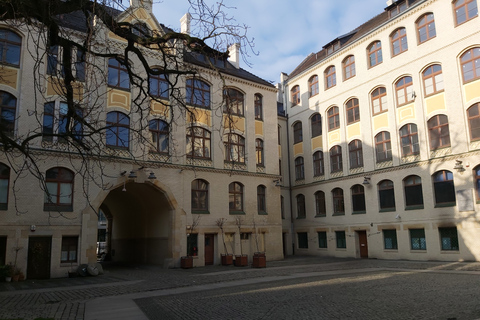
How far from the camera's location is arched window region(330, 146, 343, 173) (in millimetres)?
33784

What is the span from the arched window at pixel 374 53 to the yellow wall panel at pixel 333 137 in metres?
6.06

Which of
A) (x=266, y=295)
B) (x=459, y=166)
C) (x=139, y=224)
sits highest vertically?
(x=459, y=166)

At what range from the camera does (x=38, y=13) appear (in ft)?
23.9

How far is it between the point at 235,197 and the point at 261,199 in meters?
2.57

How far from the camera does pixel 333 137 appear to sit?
34.5 m

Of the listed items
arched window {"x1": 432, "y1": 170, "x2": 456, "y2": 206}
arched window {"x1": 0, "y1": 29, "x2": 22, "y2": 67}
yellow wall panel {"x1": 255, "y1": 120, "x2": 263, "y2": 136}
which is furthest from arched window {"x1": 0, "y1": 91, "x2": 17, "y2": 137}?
arched window {"x1": 432, "y1": 170, "x2": 456, "y2": 206}

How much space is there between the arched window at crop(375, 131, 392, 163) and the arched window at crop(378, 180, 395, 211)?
1.78m

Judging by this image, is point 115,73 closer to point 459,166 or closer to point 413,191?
point 413,191

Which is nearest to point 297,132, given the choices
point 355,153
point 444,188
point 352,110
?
point 352,110

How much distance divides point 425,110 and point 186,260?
18.5m

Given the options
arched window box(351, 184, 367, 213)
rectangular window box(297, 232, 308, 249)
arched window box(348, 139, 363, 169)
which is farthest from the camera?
rectangular window box(297, 232, 308, 249)

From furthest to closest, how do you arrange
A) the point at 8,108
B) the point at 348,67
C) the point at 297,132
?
the point at 297,132 → the point at 348,67 → the point at 8,108

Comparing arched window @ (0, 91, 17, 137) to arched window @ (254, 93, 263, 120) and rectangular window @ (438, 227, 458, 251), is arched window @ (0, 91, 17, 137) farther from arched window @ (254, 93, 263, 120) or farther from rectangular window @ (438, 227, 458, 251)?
rectangular window @ (438, 227, 458, 251)

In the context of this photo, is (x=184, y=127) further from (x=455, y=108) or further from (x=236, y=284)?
(x=455, y=108)
